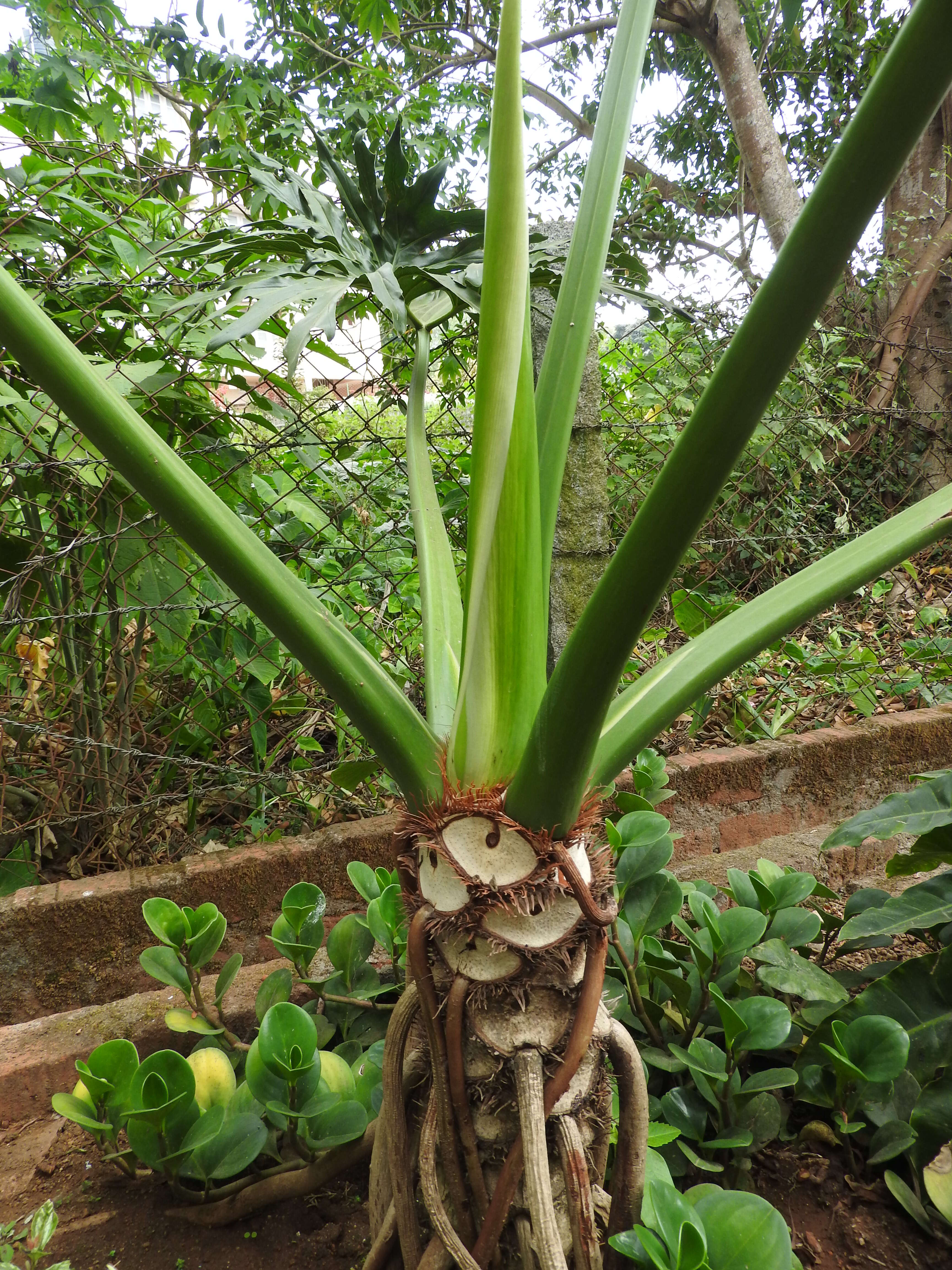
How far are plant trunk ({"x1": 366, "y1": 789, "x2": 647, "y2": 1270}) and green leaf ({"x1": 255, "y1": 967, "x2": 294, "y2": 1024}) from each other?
1.42 ft

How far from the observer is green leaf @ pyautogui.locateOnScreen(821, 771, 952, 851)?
111cm

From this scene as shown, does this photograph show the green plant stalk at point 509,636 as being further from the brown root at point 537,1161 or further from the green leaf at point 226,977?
the green leaf at point 226,977

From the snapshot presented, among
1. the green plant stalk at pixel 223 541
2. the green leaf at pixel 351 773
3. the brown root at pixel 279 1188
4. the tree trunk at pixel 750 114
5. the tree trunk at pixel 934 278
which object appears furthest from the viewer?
the tree trunk at pixel 750 114

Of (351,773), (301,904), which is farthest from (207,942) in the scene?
(351,773)

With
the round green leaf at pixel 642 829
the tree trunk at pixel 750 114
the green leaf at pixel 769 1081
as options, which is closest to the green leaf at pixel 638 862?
the round green leaf at pixel 642 829

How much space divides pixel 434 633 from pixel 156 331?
0.96 m

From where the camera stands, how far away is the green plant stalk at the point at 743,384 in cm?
36

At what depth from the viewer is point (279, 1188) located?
0.90 m

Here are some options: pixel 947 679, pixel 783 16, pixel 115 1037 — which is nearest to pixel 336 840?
pixel 115 1037

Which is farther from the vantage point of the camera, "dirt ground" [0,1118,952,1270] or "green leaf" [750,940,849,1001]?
"green leaf" [750,940,849,1001]

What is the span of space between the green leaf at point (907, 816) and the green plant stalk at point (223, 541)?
0.83 metres

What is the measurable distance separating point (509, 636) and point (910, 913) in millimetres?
808

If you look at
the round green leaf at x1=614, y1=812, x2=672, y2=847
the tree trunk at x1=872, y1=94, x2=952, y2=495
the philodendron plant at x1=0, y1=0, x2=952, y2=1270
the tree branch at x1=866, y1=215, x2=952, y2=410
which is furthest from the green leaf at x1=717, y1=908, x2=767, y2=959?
the tree branch at x1=866, y1=215, x2=952, y2=410

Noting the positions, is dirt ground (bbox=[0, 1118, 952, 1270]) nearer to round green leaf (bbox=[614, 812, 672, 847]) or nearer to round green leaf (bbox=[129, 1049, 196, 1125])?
round green leaf (bbox=[129, 1049, 196, 1125])
